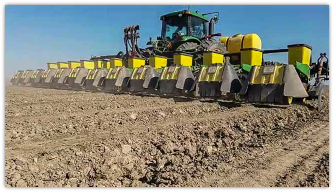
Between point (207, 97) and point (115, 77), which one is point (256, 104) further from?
point (115, 77)

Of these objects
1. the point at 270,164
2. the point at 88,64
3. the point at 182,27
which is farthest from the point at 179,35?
the point at 270,164

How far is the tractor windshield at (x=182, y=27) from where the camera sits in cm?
971

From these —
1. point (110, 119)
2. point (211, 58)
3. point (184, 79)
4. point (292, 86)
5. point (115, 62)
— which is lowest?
point (110, 119)

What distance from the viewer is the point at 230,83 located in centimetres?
604

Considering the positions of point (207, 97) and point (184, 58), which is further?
point (184, 58)

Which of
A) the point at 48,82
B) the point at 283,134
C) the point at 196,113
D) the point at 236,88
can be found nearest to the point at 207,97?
the point at 236,88

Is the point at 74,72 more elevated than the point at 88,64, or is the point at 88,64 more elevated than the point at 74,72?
the point at 88,64

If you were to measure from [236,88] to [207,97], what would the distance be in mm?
750

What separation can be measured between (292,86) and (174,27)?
585 cm

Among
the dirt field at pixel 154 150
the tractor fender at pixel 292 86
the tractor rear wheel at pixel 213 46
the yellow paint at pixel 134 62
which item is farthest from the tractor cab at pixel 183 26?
the dirt field at pixel 154 150

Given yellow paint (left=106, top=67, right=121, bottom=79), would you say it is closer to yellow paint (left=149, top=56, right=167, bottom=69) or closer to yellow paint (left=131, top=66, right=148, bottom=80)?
yellow paint (left=131, top=66, right=148, bottom=80)

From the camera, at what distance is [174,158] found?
2.73 metres

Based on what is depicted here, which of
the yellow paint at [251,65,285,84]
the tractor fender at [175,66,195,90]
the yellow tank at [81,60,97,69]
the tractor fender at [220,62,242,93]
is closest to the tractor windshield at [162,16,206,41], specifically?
the tractor fender at [175,66,195,90]

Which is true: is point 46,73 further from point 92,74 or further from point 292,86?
point 292,86
